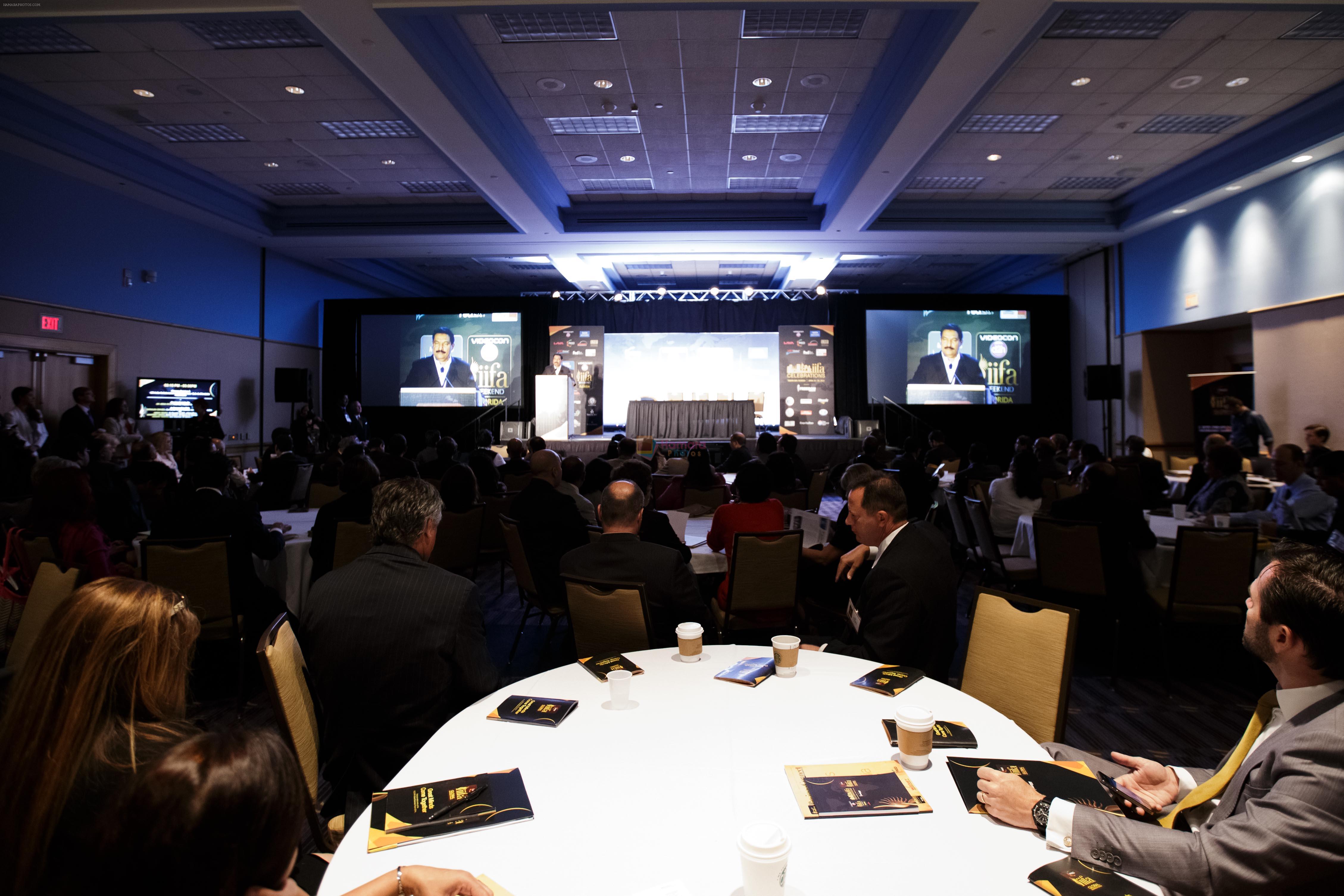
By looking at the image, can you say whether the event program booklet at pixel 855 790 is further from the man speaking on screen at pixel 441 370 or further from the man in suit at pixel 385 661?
the man speaking on screen at pixel 441 370

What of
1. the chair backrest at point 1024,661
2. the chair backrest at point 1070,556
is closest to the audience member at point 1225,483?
the chair backrest at point 1070,556

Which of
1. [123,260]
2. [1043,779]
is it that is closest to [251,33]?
[123,260]

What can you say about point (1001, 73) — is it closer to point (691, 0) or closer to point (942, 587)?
point (691, 0)

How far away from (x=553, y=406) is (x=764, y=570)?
10.7 m

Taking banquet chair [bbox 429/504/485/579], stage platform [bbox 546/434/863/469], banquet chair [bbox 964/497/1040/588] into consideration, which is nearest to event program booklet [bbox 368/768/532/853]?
banquet chair [bbox 429/504/485/579]

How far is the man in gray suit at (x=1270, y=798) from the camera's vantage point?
3.69 ft

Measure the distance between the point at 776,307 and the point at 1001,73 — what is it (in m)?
9.94

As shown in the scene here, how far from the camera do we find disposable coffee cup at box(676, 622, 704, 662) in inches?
85.7

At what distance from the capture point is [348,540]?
3949 mm

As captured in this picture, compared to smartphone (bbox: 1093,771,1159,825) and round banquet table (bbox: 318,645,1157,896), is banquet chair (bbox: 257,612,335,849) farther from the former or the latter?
smartphone (bbox: 1093,771,1159,825)

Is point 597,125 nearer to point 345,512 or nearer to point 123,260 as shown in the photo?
point 345,512

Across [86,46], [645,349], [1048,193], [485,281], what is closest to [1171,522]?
[1048,193]

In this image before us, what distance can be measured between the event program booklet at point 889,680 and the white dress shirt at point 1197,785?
23.7 inches

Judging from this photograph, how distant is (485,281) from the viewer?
15953mm
